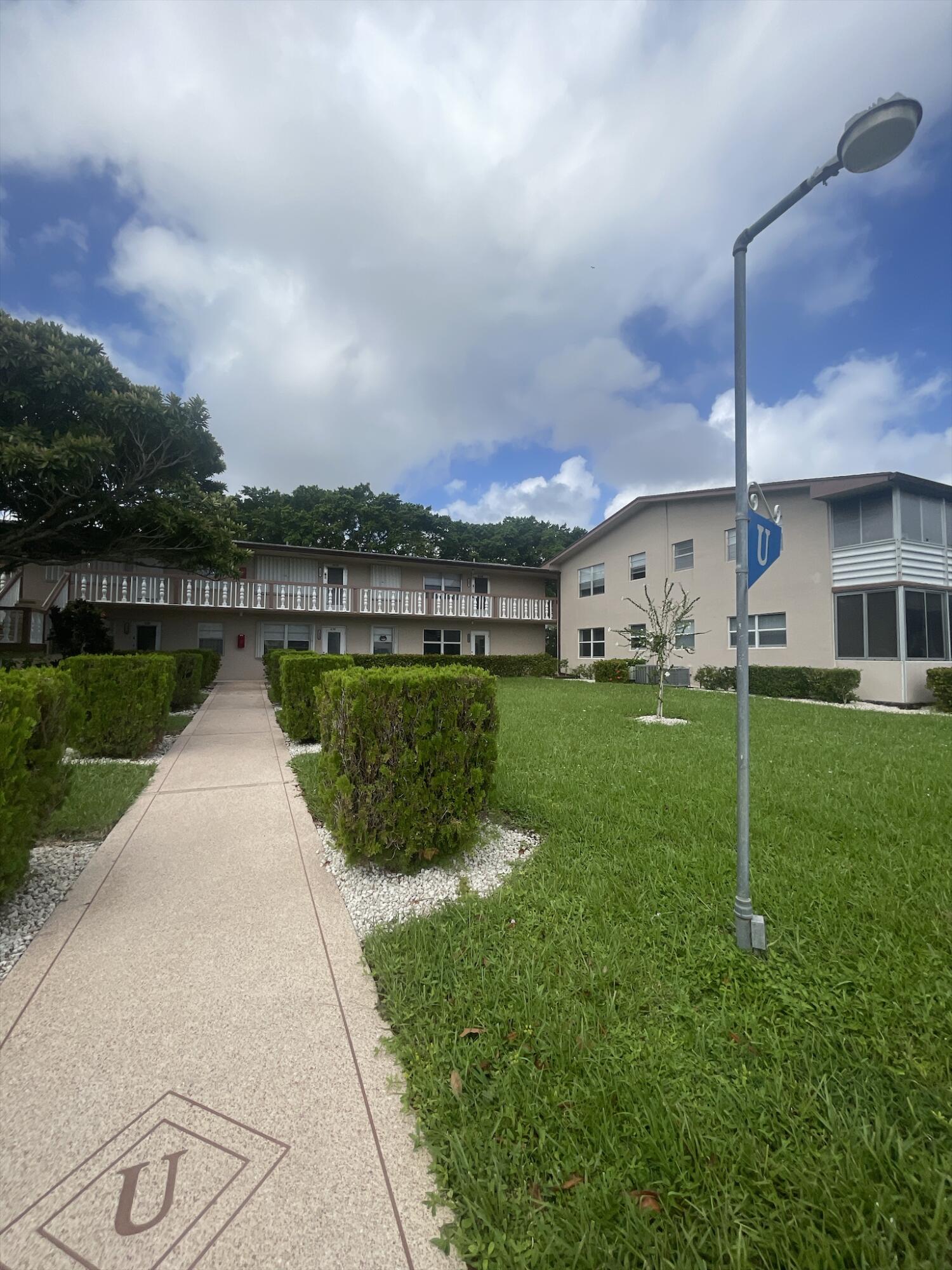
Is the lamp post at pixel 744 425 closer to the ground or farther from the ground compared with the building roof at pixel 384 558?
closer to the ground

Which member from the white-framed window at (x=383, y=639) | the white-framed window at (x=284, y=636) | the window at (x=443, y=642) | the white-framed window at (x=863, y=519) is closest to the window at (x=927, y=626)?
the white-framed window at (x=863, y=519)

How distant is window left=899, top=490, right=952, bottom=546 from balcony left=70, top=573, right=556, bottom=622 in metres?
13.7

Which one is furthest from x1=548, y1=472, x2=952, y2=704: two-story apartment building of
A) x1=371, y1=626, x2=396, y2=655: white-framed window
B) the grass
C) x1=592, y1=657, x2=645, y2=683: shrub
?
the grass

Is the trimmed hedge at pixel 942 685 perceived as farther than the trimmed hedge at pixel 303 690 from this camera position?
Yes

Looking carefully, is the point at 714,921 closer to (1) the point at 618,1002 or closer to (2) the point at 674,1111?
(1) the point at 618,1002

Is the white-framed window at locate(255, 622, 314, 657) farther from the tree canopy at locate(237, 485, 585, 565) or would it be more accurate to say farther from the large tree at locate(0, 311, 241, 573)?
the tree canopy at locate(237, 485, 585, 565)

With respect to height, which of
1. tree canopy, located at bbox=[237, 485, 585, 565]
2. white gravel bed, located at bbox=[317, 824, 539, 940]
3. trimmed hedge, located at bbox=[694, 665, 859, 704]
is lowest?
white gravel bed, located at bbox=[317, 824, 539, 940]

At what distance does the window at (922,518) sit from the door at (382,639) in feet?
58.2

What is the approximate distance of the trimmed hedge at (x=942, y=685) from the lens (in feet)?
41.5

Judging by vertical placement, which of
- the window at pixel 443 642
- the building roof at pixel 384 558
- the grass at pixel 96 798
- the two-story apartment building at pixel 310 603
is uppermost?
the building roof at pixel 384 558

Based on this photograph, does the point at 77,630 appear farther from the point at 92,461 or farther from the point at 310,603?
the point at 92,461

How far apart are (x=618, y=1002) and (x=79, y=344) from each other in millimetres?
12841

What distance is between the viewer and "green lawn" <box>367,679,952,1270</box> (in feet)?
4.68

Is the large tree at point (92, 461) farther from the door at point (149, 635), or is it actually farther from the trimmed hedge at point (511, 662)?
the trimmed hedge at point (511, 662)
